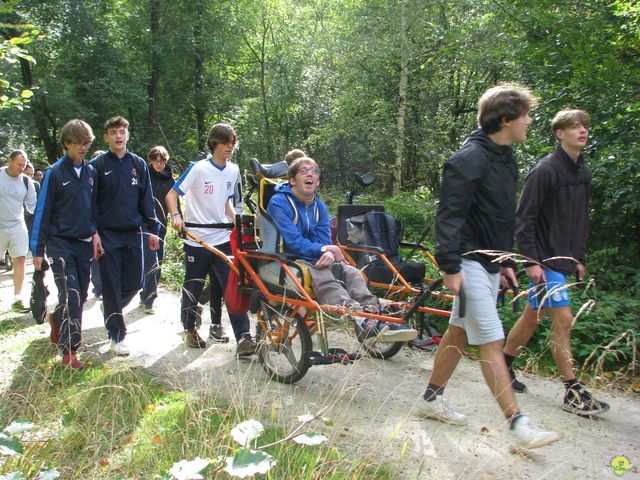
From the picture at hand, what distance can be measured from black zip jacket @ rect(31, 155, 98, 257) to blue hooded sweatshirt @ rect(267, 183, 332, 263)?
1.69 metres

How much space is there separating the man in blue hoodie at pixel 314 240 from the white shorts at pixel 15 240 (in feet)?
14.3

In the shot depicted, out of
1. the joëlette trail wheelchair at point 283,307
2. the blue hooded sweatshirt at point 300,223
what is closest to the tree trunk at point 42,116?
the joëlette trail wheelchair at point 283,307

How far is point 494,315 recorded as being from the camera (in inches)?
137

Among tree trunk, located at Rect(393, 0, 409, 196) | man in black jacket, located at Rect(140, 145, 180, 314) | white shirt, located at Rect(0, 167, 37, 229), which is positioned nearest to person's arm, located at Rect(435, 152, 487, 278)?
man in black jacket, located at Rect(140, 145, 180, 314)

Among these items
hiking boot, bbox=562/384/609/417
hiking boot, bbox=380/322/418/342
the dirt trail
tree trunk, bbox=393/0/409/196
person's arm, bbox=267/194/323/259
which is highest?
tree trunk, bbox=393/0/409/196

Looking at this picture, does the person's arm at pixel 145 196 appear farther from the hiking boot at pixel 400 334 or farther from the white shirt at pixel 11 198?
the white shirt at pixel 11 198

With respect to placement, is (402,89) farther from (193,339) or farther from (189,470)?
(189,470)

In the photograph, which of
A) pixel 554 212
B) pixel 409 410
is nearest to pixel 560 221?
pixel 554 212

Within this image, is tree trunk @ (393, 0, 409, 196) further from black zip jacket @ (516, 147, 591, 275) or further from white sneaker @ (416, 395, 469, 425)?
white sneaker @ (416, 395, 469, 425)

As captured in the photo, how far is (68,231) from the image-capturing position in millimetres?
5086

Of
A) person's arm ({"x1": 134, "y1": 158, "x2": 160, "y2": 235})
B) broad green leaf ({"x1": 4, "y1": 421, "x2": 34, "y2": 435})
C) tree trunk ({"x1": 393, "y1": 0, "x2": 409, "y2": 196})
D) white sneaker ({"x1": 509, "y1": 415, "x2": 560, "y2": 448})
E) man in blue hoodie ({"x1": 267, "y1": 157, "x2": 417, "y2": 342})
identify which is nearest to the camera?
broad green leaf ({"x1": 4, "y1": 421, "x2": 34, "y2": 435})

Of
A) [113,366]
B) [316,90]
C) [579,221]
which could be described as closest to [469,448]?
[579,221]

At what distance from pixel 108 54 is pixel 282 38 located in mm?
6828

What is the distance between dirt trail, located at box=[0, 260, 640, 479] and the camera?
10.8 ft
